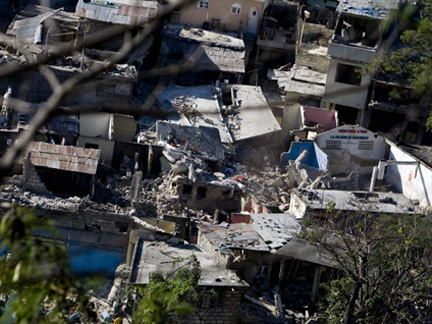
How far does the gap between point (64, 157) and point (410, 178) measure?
245 inches

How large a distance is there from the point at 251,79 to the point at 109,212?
310 inches

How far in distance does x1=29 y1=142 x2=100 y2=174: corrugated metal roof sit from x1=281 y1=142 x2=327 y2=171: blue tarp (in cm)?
384

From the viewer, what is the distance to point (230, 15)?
68.2 feet

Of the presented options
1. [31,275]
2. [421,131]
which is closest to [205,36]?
[421,131]

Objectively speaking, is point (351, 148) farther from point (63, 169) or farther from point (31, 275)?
point (31, 275)

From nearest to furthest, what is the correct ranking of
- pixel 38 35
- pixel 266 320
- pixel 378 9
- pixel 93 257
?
pixel 266 320 < pixel 93 257 < pixel 38 35 < pixel 378 9

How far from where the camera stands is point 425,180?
15625mm

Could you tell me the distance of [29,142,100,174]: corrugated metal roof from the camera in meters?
14.1

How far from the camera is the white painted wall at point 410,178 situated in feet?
50.9

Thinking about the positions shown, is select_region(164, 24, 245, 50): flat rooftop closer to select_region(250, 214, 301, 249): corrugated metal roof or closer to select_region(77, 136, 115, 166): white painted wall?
select_region(77, 136, 115, 166): white painted wall

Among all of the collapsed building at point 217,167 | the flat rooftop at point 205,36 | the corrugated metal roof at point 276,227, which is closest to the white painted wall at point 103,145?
the collapsed building at point 217,167

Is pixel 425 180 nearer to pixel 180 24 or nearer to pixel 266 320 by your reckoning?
pixel 266 320

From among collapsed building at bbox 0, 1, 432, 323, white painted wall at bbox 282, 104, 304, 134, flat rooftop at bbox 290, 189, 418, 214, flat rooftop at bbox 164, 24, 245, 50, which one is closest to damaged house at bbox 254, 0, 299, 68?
collapsed building at bbox 0, 1, 432, 323

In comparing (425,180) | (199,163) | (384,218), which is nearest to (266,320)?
(384,218)
